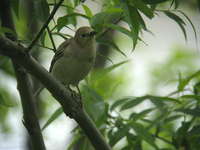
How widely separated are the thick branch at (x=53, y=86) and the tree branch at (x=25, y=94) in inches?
7.4

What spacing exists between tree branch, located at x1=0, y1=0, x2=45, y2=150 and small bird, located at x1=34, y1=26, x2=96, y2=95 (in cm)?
139

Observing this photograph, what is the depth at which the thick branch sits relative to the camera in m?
2.27

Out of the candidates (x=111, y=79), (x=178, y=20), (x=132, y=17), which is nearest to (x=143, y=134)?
(x=178, y=20)

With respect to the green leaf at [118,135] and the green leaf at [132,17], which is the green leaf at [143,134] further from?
the green leaf at [132,17]

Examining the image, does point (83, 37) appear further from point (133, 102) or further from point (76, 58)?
point (133, 102)

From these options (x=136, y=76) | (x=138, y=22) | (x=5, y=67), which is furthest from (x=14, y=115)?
(x=138, y=22)

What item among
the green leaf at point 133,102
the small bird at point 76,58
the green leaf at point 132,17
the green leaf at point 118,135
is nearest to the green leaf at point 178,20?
the green leaf at point 132,17

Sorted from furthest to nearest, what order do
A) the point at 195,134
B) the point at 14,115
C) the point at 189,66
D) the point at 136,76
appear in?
the point at 136,76
the point at 189,66
the point at 14,115
the point at 195,134

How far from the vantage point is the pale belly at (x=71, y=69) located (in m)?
4.22

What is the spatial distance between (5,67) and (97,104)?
1212 millimetres

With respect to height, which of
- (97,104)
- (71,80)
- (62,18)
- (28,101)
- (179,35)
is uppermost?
(62,18)

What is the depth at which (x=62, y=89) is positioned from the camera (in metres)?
2.64

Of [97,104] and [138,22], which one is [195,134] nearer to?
[97,104]

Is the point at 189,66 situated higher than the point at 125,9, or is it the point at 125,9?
the point at 125,9
